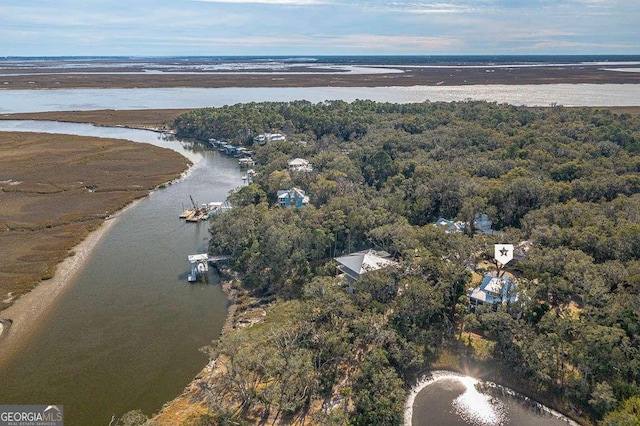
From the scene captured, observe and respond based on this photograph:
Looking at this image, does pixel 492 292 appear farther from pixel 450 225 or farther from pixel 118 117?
pixel 118 117

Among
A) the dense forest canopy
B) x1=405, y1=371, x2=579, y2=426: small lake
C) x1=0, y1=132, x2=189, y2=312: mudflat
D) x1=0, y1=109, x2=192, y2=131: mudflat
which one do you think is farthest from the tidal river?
x1=0, y1=109, x2=192, y2=131: mudflat

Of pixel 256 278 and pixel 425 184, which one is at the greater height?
pixel 425 184

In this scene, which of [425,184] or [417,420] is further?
[425,184]

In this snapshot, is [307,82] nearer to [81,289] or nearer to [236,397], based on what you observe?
[81,289]

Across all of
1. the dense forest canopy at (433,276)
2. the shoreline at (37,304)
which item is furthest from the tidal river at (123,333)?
the dense forest canopy at (433,276)

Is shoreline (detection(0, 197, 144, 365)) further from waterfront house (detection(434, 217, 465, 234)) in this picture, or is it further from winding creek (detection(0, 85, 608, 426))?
waterfront house (detection(434, 217, 465, 234))

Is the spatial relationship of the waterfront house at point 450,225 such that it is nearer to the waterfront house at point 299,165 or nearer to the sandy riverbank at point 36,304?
the waterfront house at point 299,165

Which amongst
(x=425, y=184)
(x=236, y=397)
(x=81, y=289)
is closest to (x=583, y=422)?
(x=236, y=397)

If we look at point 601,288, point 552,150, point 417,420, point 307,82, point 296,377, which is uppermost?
point 307,82
